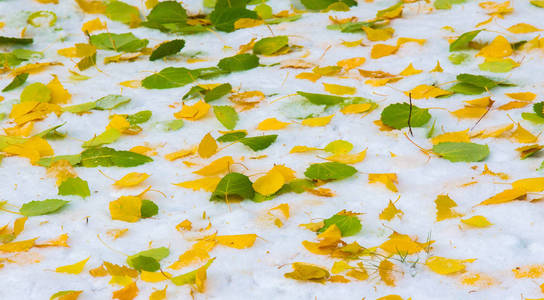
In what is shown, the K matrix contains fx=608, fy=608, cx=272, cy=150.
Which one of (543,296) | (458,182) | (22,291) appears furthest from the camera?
(458,182)

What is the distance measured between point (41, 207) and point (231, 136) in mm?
519

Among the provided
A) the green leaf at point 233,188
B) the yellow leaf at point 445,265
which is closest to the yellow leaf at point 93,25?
the green leaf at point 233,188

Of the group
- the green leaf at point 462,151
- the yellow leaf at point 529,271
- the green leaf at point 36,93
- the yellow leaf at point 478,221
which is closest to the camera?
the yellow leaf at point 529,271

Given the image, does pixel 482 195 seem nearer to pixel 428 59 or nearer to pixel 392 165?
pixel 392 165

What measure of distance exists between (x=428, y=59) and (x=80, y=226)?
1230 mm

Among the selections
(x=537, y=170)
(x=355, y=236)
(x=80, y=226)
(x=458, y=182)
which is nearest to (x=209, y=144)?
(x=80, y=226)

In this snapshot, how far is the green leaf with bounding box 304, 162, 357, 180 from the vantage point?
1440 mm

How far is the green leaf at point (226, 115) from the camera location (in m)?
1.73

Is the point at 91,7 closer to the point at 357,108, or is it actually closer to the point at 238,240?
the point at 357,108

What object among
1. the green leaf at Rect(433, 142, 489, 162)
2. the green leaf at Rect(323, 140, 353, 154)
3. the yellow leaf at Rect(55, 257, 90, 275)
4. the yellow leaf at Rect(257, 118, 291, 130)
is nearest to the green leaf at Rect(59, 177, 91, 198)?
the yellow leaf at Rect(55, 257, 90, 275)

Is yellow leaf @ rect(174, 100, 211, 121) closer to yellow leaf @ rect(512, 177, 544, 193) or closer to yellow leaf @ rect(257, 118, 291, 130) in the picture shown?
yellow leaf @ rect(257, 118, 291, 130)

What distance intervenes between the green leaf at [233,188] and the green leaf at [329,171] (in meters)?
0.15

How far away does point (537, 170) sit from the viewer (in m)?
1.40

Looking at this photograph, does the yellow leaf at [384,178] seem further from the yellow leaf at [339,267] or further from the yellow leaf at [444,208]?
the yellow leaf at [339,267]
